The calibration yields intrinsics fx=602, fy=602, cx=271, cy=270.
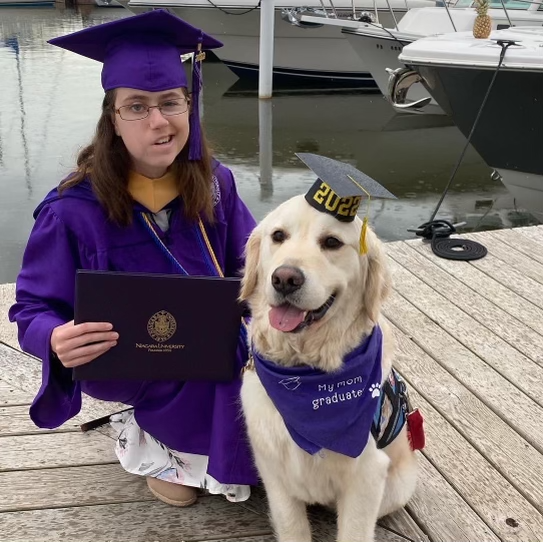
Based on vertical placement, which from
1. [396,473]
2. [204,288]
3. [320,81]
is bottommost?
[320,81]

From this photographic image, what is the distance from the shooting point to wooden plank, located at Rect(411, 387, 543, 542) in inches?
79.4

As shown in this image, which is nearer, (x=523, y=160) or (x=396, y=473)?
(x=396, y=473)

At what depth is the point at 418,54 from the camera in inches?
258

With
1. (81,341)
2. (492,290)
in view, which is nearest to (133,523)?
(81,341)

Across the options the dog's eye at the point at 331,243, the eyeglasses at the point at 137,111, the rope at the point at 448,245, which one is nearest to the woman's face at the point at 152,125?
the eyeglasses at the point at 137,111

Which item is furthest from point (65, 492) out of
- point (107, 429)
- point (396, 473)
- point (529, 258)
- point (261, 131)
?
point (261, 131)

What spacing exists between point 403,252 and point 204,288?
2601 mm

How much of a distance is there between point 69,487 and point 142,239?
0.93 m

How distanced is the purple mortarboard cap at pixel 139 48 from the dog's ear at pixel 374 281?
81cm

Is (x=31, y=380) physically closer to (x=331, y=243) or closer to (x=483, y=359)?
(x=331, y=243)

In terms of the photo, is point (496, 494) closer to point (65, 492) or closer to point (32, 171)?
point (65, 492)

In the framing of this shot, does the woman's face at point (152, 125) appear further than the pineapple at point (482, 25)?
No

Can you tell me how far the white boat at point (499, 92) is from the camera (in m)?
6.11

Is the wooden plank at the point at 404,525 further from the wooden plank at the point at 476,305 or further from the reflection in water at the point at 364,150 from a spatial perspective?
the reflection in water at the point at 364,150
